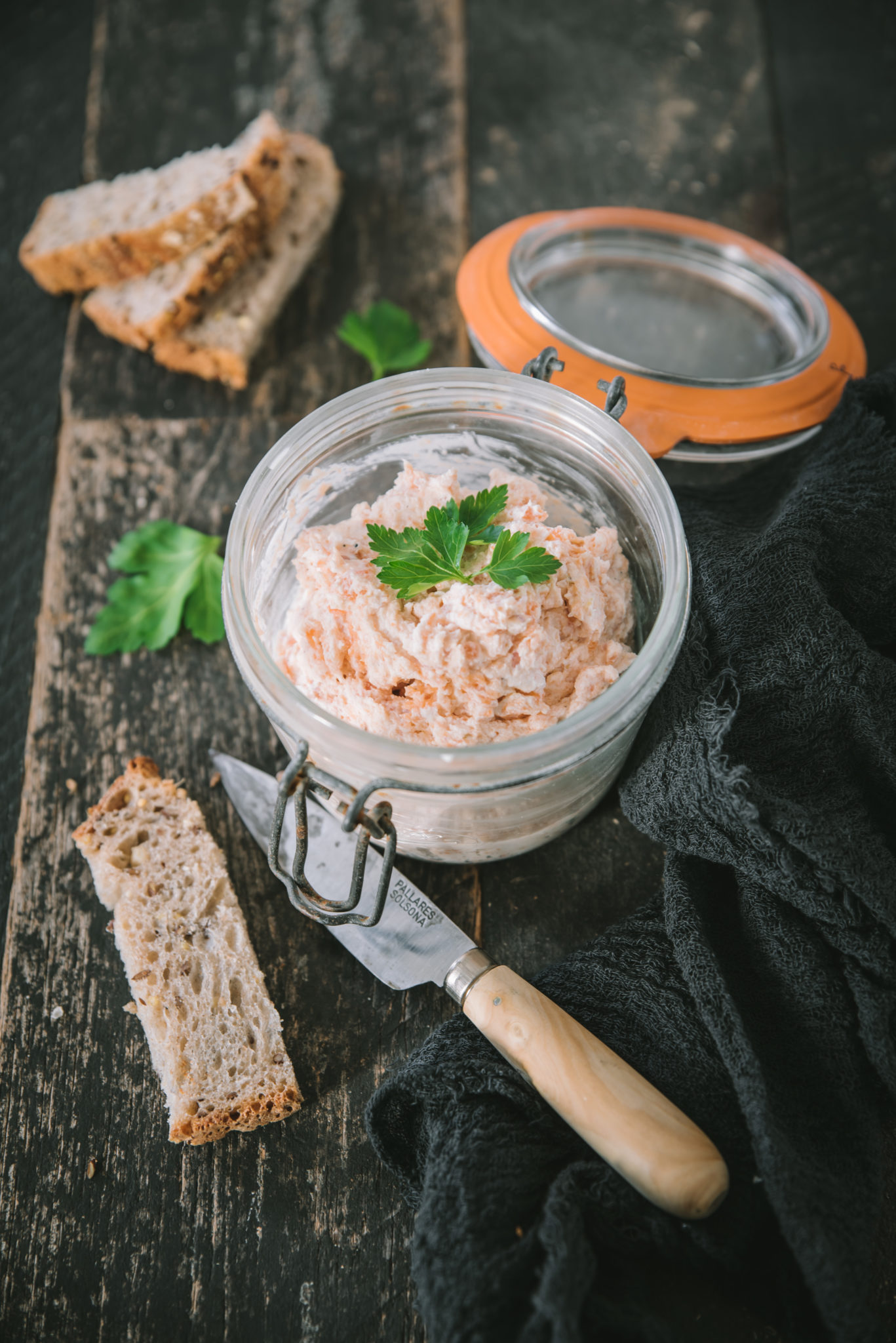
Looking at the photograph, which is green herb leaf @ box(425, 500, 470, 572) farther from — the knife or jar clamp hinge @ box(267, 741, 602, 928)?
the knife

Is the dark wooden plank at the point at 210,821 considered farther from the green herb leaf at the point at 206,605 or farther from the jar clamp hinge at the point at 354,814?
the jar clamp hinge at the point at 354,814

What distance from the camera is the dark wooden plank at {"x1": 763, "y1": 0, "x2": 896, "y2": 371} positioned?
7.77 feet

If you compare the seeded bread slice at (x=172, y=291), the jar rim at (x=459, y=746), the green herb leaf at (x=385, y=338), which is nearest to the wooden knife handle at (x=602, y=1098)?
the jar rim at (x=459, y=746)

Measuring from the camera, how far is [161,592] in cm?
204

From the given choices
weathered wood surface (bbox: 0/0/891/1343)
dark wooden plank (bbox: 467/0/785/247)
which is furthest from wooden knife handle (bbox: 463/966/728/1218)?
dark wooden plank (bbox: 467/0/785/247)

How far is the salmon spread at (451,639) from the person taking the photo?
4.45 feet

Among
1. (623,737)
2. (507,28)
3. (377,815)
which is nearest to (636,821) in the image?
(623,737)

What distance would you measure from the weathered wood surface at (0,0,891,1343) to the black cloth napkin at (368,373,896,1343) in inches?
5.9

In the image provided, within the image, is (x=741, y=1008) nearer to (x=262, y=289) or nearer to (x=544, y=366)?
(x=544, y=366)

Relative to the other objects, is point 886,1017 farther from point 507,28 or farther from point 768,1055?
point 507,28

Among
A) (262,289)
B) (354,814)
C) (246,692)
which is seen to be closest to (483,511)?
(354,814)

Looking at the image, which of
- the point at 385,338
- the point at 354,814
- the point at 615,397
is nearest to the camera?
the point at 354,814

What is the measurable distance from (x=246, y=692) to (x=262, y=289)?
1.07 m

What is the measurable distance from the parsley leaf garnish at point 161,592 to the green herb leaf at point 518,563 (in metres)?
0.86
